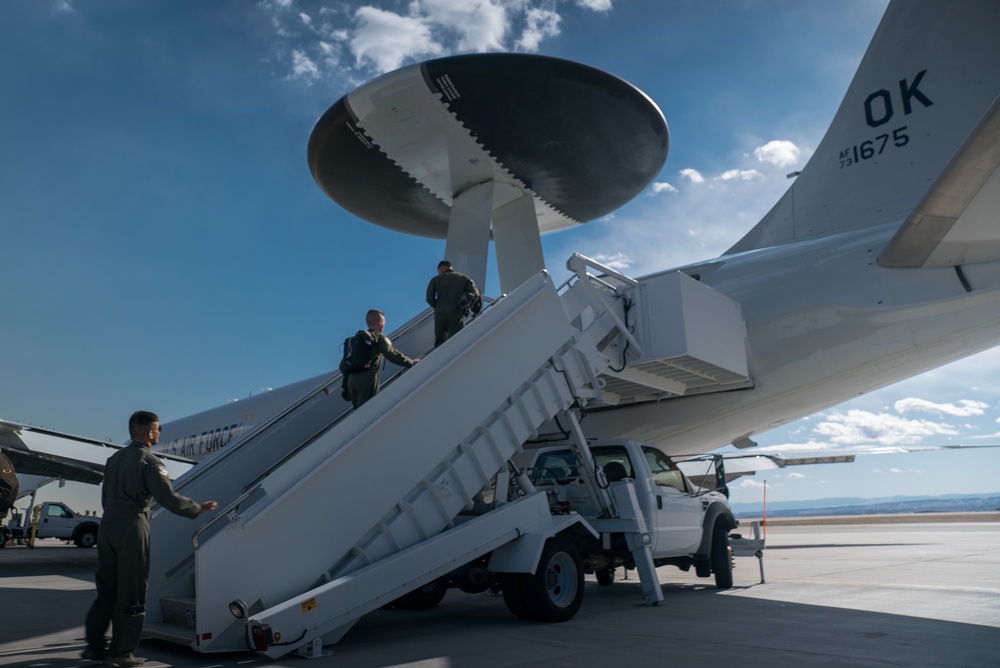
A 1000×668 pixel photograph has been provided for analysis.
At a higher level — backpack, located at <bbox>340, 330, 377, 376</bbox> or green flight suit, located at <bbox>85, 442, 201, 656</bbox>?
backpack, located at <bbox>340, 330, 377, 376</bbox>

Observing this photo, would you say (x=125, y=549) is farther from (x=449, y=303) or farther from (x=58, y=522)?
(x=58, y=522)

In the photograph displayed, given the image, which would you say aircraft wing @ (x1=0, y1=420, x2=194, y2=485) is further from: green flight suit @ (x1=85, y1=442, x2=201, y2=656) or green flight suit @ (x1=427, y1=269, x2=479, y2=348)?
green flight suit @ (x1=85, y1=442, x2=201, y2=656)

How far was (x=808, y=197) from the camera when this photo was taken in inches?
498

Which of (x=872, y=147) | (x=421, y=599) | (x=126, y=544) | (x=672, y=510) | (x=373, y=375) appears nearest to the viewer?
(x=126, y=544)

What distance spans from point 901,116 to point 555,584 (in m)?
9.19

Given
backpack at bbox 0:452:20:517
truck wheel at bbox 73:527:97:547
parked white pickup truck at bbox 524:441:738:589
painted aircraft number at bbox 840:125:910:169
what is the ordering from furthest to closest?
truck wheel at bbox 73:527:97:547 < painted aircraft number at bbox 840:125:910:169 < parked white pickup truck at bbox 524:441:738:589 < backpack at bbox 0:452:20:517

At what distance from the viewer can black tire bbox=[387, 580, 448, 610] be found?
822 cm

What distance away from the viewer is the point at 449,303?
802 cm

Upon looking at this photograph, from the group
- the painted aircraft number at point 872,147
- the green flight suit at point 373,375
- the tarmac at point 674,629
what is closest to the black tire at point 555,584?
the tarmac at point 674,629

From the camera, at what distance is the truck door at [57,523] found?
90.4ft

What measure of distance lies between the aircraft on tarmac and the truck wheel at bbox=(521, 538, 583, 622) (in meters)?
2.81

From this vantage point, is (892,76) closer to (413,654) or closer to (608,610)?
(608,610)

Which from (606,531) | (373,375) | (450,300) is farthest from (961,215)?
(373,375)

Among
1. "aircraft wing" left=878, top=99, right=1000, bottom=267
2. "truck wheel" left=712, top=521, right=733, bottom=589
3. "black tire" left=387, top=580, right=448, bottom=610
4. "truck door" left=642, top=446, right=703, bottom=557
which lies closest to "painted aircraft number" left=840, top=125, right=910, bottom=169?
"aircraft wing" left=878, top=99, right=1000, bottom=267
